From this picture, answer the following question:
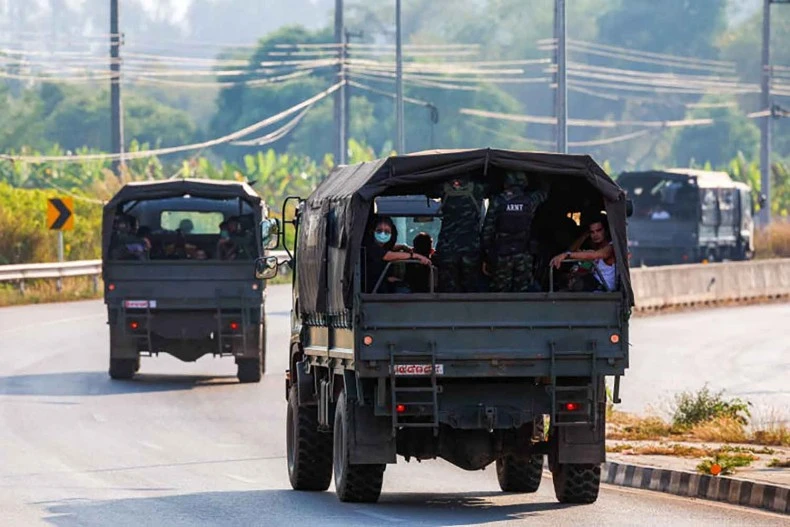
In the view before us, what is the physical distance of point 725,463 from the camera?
15.5 m

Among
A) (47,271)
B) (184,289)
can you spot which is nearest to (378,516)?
(184,289)

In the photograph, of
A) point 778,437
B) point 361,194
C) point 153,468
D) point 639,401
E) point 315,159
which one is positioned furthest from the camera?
point 315,159

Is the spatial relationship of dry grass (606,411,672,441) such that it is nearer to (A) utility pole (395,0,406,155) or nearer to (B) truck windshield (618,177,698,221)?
(A) utility pole (395,0,406,155)

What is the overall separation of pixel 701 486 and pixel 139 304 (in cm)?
1252

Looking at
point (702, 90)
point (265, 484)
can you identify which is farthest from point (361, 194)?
point (702, 90)

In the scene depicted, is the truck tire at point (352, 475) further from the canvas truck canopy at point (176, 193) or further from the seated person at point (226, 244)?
the seated person at point (226, 244)

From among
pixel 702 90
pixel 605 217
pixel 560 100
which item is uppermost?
pixel 702 90

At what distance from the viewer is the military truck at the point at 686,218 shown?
59031 mm

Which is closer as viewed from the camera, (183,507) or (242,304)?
(183,507)

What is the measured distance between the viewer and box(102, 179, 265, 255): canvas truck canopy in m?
26.9

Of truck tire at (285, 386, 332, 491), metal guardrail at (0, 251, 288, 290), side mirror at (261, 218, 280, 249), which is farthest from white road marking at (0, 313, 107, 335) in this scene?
truck tire at (285, 386, 332, 491)

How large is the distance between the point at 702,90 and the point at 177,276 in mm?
115289

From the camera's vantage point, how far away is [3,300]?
145 ft

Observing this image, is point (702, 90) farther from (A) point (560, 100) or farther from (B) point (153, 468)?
(B) point (153, 468)
